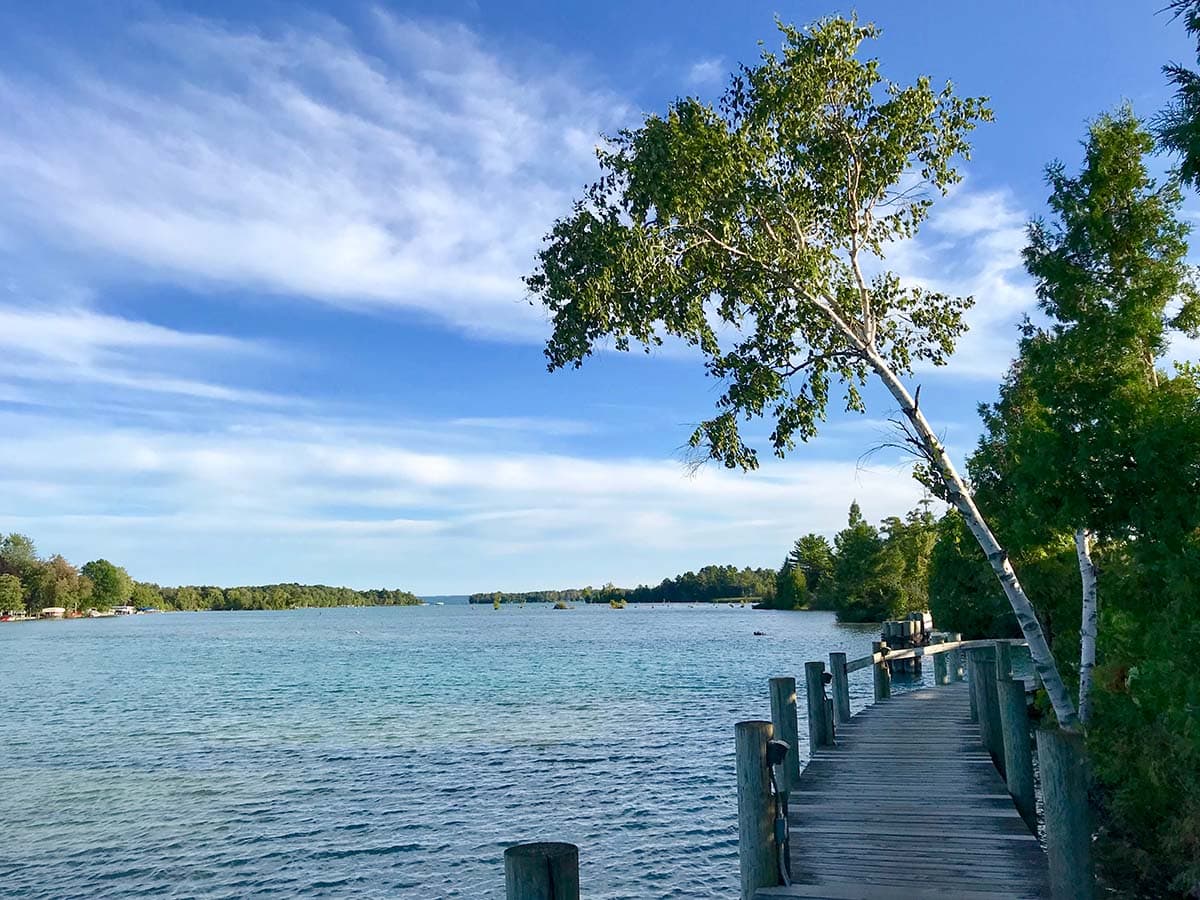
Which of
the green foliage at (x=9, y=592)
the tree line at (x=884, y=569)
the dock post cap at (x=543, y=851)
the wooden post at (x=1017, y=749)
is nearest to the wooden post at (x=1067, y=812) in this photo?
the wooden post at (x=1017, y=749)

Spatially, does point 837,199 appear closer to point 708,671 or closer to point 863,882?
point 863,882

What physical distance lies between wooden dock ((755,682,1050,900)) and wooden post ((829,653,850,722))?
1.12m

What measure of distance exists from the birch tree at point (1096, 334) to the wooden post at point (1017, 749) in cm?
235

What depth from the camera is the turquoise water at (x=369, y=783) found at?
1455 cm

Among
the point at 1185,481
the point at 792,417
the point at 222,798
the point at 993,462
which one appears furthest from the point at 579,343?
the point at 222,798

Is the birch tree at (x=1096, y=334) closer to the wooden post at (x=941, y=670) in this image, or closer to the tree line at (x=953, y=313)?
the tree line at (x=953, y=313)

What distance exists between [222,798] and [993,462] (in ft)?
63.6

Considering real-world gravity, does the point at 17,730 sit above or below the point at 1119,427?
below

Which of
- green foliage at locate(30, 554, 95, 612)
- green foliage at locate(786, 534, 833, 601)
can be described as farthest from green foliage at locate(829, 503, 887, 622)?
green foliage at locate(30, 554, 95, 612)

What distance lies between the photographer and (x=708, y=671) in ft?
157

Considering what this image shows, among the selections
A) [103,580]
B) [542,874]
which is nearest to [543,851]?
[542,874]

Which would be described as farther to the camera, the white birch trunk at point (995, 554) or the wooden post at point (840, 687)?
the wooden post at point (840, 687)

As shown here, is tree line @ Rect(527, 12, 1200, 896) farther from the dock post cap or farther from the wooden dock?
the dock post cap

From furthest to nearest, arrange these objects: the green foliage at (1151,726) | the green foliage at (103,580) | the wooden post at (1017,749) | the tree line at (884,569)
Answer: the green foliage at (103,580), the tree line at (884,569), the wooden post at (1017,749), the green foliage at (1151,726)
